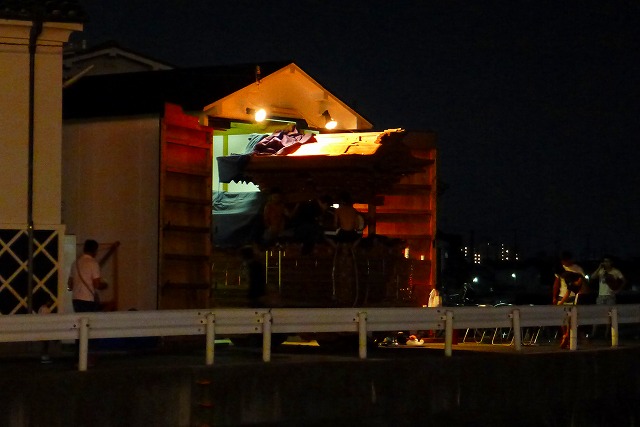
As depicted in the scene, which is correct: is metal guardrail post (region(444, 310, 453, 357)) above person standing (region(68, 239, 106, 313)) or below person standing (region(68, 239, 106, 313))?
below

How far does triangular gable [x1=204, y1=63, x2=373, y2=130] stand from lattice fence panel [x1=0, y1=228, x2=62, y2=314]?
4.80m

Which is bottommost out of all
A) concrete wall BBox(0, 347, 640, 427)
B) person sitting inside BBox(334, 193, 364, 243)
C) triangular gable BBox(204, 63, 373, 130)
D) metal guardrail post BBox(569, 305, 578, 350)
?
concrete wall BBox(0, 347, 640, 427)

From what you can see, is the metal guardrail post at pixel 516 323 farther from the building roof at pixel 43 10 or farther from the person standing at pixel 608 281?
the building roof at pixel 43 10

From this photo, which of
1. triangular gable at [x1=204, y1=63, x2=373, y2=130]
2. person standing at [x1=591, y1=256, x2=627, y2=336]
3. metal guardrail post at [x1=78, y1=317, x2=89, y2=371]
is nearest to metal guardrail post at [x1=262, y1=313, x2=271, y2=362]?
metal guardrail post at [x1=78, y1=317, x2=89, y2=371]

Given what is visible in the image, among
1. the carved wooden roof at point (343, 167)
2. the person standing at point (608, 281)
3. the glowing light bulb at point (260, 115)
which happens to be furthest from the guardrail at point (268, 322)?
the glowing light bulb at point (260, 115)

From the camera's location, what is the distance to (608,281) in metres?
22.9

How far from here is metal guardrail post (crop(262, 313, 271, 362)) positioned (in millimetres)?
13945

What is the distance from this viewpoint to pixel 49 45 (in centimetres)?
1560

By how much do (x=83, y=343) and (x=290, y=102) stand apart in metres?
10.3

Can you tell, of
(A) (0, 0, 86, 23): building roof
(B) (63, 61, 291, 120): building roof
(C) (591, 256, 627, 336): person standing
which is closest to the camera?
(A) (0, 0, 86, 23): building roof

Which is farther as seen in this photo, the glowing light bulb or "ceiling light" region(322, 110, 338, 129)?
"ceiling light" region(322, 110, 338, 129)

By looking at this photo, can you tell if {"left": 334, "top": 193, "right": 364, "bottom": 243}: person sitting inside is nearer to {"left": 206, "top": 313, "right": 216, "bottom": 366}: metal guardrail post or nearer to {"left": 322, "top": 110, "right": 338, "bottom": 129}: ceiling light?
{"left": 322, "top": 110, "right": 338, "bottom": 129}: ceiling light

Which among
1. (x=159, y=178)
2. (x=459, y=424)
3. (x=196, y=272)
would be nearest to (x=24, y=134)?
(x=159, y=178)

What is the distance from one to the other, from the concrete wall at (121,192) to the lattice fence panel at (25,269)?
268cm
